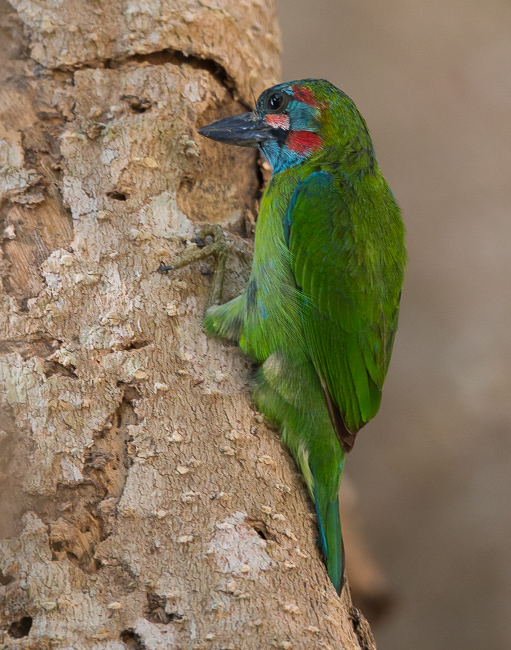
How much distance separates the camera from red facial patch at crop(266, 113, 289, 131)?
2.43 m

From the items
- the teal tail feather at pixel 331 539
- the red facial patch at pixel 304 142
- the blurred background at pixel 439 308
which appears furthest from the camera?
the blurred background at pixel 439 308

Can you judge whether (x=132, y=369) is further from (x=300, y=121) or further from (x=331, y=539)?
(x=300, y=121)

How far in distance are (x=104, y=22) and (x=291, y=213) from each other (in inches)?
39.5

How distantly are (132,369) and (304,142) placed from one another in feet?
3.58

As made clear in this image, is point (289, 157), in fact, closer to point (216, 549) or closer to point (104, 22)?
point (104, 22)

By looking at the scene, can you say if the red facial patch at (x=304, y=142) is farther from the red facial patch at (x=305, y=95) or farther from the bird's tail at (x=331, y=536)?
the bird's tail at (x=331, y=536)

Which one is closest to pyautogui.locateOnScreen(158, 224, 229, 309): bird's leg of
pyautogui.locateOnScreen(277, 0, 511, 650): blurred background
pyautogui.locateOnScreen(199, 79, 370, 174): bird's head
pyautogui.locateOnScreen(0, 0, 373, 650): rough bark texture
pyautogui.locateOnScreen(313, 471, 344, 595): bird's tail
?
pyautogui.locateOnScreen(0, 0, 373, 650): rough bark texture

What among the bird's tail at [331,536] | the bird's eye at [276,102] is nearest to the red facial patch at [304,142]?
the bird's eye at [276,102]

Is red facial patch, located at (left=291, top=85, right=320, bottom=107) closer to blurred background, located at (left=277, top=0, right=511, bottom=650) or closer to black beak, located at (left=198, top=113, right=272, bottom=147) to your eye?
black beak, located at (left=198, top=113, right=272, bottom=147)

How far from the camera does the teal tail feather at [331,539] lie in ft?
6.09

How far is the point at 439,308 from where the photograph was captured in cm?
443

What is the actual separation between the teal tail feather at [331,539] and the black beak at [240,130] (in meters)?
1.26

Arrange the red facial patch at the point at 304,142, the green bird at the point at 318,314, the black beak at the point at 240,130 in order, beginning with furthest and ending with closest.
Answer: the red facial patch at the point at 304,142 < the black beak at the point at 240,130 < the green bird at the point at 318,314

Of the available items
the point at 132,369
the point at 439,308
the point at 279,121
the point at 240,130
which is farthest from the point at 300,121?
the point at 439,308
